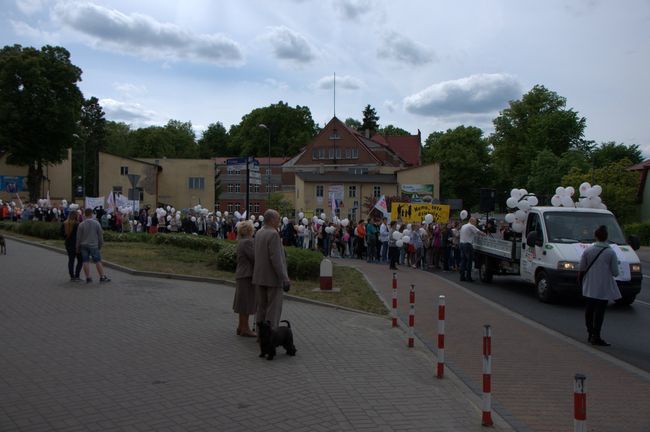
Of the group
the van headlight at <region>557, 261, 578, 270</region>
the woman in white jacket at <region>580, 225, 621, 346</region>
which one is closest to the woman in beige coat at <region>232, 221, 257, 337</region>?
the woman in white jacket at <region>580, 225, 621, 346</region>

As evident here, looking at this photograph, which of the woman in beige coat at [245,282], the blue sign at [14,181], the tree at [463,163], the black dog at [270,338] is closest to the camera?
the black dog at [270,338]

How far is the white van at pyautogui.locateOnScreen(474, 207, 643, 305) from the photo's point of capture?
13188 millimetres

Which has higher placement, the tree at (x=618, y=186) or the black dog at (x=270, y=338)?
the tree at (x=618, y=186)

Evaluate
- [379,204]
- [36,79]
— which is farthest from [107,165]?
[379,204]

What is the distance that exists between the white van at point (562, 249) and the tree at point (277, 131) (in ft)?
324

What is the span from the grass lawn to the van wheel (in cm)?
396

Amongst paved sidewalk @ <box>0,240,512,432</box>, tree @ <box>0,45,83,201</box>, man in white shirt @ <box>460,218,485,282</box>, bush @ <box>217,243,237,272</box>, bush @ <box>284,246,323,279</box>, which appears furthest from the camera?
tree @ <box>0,45,83,201</box>

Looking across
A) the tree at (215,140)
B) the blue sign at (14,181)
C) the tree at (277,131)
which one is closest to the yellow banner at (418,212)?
the blue sign at (14,181)

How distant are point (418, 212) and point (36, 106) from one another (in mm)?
46265

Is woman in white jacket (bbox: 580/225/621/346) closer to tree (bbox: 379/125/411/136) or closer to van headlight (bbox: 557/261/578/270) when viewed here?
van headlight (bbox: 557/261/578/270)

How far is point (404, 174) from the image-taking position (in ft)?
231

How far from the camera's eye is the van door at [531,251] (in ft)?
47.6

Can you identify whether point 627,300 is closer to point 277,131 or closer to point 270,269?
point 270,269

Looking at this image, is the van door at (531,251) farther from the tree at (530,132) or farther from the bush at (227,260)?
the tree at (530,132)
